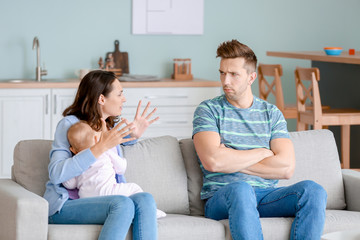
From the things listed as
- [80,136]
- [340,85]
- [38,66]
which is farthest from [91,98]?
[340,85]

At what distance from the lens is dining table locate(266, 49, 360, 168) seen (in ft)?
17.1

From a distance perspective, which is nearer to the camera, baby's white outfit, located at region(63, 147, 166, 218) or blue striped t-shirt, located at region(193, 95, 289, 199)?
baby's white outfit, located at region(63, 147, 166, 218)

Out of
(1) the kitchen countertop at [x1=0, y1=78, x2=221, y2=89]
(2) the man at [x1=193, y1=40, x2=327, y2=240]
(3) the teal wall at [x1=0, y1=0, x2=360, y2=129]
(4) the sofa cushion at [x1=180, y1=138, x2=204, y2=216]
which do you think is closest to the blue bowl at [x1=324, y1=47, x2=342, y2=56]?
(1) the kitchen countertop at [x1=0, y1=78, x2=221, y2=89]

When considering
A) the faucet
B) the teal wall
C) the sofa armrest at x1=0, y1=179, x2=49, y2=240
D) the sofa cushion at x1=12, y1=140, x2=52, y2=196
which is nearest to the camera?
the sofa armrest at x1=0, y1=179, x2=49, y2=240

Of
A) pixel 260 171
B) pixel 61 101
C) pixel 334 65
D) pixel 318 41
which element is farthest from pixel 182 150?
pixel 318 41

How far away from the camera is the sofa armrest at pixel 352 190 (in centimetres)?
321

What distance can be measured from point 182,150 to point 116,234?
0.82 meters

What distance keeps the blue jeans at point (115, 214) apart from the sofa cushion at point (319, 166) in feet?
2.89

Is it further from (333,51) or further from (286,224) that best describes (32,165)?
(333,51)

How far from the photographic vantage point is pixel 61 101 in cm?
516

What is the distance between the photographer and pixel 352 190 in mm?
3242

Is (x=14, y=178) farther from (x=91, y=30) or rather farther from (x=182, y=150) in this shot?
(x=91, y=30)

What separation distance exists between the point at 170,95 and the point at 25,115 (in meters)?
1.18

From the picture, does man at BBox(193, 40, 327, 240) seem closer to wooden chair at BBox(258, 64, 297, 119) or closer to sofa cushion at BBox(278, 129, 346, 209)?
sofa cushion at BBox(278, 129, 346, 209)
